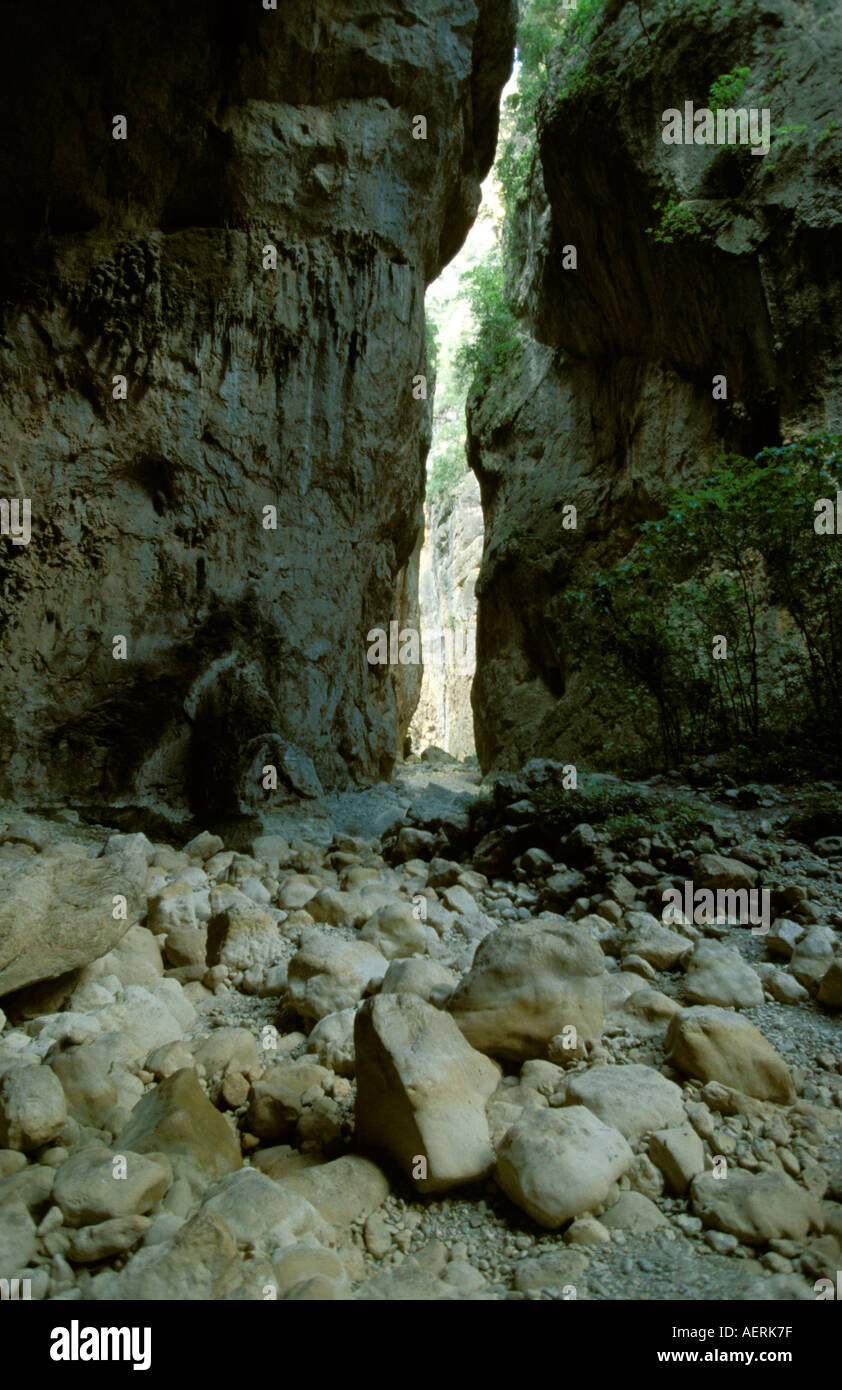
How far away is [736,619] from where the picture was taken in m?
7.48

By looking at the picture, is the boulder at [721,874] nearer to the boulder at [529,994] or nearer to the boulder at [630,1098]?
the boulder at [529,994]

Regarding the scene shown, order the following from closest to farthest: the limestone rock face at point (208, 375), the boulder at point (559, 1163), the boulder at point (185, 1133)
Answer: the boulder at point (559, 1163) < the boulder at point (185, 1133) < the limestone rock face at point (208, 375)

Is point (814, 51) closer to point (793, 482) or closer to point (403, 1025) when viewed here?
point (793, 482)

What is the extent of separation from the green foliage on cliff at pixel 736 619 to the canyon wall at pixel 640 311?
83 cm

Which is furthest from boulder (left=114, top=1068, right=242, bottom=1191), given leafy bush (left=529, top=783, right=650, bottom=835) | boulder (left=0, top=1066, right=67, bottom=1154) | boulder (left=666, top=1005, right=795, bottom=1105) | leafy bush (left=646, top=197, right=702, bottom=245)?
leafy bush (left=646, top=197, right=702, bottom=245)

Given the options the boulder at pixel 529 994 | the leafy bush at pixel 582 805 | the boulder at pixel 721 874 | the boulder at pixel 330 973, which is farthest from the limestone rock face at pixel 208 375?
the boulder at pixel 529 994

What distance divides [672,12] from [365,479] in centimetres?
830

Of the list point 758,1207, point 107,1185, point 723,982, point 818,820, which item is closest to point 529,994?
point 723,982

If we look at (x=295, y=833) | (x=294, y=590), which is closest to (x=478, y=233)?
(x=294, y=590)

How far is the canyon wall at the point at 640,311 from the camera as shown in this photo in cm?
924

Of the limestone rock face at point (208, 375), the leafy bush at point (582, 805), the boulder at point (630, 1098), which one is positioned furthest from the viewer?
the limestone rock face at point (208, 375)

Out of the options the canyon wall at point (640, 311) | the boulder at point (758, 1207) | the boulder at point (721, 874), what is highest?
the canyon wall at point (640, 311)

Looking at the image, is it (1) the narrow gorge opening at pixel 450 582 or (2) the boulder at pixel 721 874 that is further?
(1) the narrow gorge opening at pixel 450 582

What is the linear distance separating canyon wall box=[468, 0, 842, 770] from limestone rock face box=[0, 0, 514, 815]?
302cm
